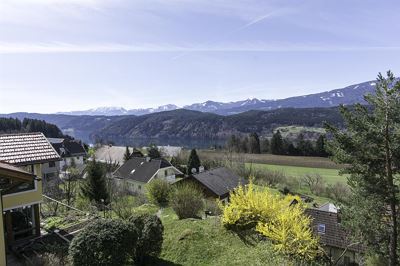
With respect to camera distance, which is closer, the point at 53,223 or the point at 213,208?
the point at 53,223

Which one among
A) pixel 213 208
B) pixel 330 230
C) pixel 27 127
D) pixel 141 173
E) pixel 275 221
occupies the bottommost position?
pixel 330 230

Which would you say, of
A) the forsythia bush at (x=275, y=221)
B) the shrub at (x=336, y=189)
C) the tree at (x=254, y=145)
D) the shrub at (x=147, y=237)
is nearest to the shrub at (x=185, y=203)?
the forsythia bush at (x=275, y=221)

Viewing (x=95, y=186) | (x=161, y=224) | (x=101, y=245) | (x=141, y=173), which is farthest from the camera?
(x=141, y=173)

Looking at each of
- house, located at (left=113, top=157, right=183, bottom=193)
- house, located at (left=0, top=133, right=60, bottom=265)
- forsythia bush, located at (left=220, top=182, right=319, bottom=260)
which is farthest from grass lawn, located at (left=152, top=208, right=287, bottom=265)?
house, located at (left=113, top=157, right=183, bottom=193)

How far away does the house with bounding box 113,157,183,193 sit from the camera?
45281 mm

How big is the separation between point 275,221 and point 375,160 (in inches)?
253

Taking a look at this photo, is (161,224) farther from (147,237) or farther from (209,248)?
(209,248)

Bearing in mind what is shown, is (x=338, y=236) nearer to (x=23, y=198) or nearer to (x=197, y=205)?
(x=197, y=205)

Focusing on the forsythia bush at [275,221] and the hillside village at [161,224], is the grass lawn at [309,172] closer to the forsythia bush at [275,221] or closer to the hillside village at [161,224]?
the hillside village at [161,224]

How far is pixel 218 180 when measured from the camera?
37438 millimetres

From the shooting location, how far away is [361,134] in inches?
493

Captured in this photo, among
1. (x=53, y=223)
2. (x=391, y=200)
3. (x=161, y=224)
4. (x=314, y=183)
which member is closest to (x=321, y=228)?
(x=391, y=200)

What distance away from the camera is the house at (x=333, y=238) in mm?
22938

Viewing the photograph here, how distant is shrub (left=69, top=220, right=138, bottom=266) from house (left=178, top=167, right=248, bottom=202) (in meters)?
21.6
